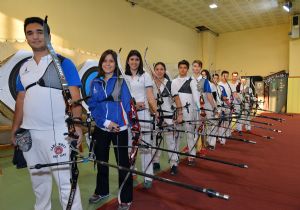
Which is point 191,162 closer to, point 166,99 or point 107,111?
point 166,99

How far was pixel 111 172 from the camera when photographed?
2918 millimetres

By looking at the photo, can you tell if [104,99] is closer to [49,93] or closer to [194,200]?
[49,93]

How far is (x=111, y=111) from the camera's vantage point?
187 centimetres

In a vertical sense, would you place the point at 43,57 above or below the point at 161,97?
above

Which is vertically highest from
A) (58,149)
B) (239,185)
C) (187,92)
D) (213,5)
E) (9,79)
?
(213,5)

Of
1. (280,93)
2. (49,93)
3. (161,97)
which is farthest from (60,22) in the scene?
(280,93)

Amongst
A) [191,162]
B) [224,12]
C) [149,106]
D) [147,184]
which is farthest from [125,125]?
[224,12]

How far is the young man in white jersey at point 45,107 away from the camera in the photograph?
1.37 meters

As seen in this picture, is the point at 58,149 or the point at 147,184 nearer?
the point at 58,149

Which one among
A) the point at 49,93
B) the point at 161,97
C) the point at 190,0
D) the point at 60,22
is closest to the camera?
the point at 49,93

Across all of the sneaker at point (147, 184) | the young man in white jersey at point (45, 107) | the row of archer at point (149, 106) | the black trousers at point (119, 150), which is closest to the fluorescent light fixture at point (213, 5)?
the row of archer at point (149, 106)

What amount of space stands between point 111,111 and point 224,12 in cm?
791

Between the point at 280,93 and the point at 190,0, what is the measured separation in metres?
5.25

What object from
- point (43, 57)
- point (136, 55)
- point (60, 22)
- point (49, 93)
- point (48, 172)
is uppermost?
point (60, 22)
